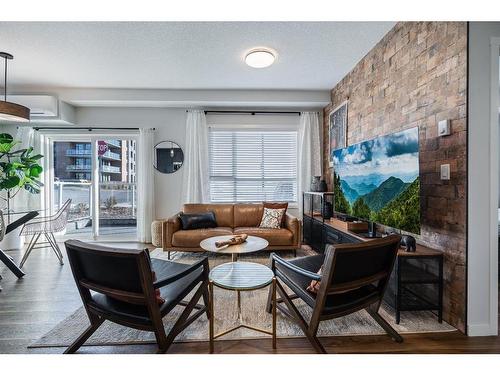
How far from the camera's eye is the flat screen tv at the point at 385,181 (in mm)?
1941

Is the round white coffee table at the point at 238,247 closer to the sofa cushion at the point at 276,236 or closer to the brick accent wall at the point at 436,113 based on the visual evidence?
the sofa cushion at the point at 276,236

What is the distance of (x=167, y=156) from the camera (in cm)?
461

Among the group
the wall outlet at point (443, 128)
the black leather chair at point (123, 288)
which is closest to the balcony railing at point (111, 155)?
the black leather chair at point (123, 288)

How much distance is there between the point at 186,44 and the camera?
9.04ft

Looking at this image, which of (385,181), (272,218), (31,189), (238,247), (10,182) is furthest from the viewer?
(31,189)

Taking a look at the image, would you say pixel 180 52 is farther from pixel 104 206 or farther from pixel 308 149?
pixel 104 206

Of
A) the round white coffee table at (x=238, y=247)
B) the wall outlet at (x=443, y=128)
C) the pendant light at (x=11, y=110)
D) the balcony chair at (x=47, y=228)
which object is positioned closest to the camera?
the wall outlet at (x=443, y=128)

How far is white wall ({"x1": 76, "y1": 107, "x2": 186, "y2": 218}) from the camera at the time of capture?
14.8ft

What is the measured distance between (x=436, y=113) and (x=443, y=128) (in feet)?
0.57

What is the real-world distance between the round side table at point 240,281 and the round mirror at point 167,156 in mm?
2960

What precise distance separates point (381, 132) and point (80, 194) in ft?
16.6

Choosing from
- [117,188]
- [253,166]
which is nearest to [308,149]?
[253,166]

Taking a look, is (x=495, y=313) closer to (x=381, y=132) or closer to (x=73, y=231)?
(x=381, y=132)
